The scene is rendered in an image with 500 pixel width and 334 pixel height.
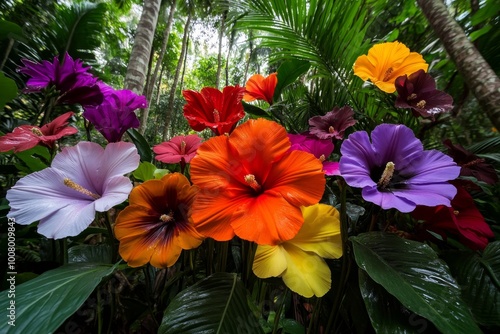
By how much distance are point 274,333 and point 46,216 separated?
0.46m

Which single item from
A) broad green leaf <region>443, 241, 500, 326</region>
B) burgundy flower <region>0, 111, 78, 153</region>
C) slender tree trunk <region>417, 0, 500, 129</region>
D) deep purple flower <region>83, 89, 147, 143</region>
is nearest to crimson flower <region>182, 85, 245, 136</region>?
deep purple flower <region>83, 89, 147, 143</region>

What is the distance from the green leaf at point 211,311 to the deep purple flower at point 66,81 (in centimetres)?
55

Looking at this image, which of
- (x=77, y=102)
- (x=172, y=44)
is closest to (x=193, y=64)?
(x=172, y=44)

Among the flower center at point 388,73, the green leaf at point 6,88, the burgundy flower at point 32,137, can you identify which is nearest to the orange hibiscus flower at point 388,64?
the flower center at point 388,73

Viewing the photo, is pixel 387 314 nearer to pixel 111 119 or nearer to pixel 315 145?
pixel 315 145

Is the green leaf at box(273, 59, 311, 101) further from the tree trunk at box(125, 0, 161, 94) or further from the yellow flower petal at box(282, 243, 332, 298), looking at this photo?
the tree trunk at box(125, 0, 161, 94)

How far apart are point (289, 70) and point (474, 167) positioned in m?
0.70

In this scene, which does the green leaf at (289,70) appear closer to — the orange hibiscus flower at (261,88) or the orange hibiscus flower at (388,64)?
the orange hibiscus flower at (261,88)

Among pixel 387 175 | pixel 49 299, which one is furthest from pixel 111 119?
pixel 387 175

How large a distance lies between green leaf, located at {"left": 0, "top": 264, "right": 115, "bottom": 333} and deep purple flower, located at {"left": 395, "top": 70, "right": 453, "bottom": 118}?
0.77 meters

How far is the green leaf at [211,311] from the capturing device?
39 centimetres

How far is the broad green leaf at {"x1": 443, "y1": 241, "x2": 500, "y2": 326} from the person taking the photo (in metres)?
0.46

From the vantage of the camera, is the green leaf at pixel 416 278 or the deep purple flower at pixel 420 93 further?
the deep purple flower at pixel 420 93

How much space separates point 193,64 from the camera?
1619 centimetres
